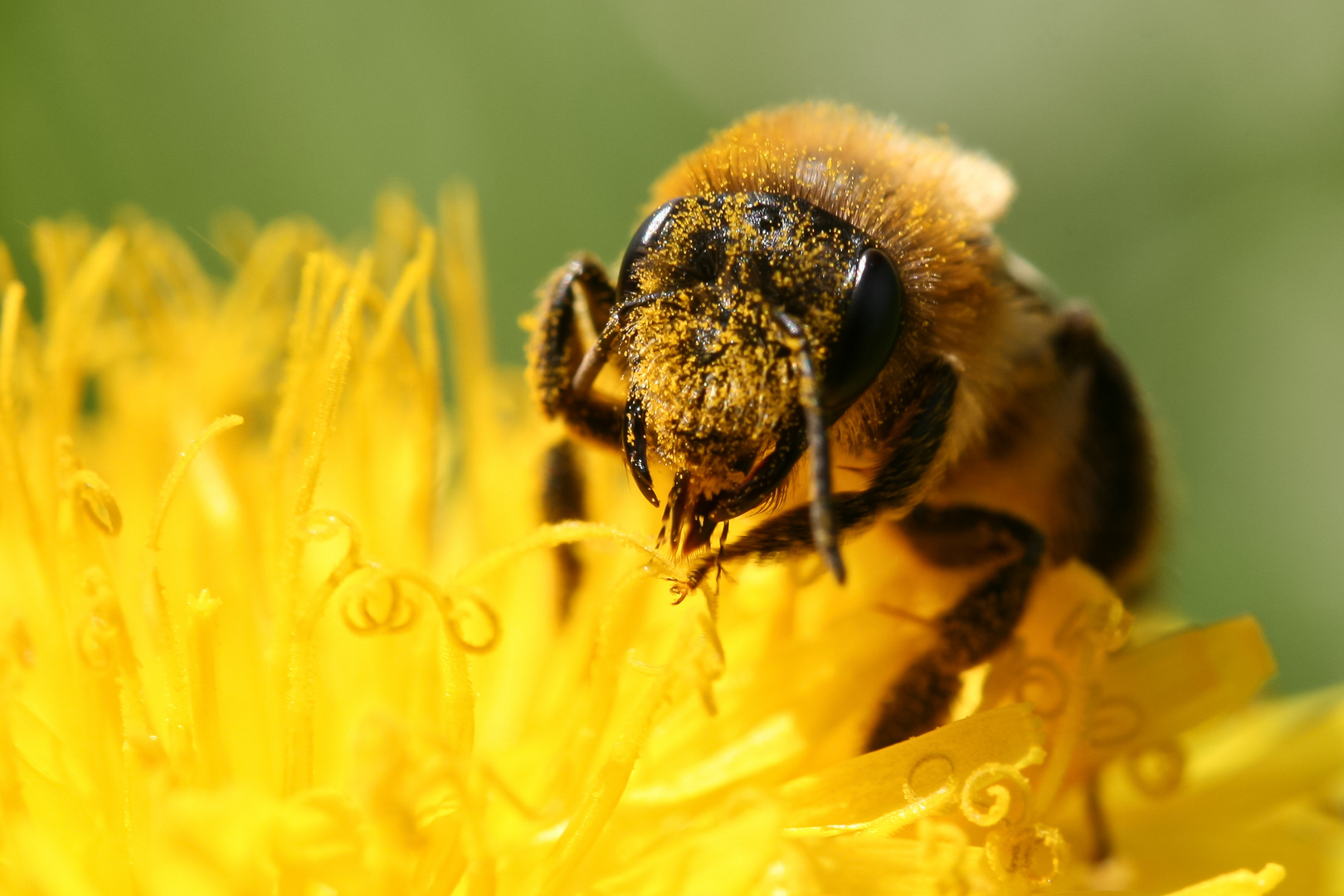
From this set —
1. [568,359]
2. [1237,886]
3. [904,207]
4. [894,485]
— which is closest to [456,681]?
[568,359]

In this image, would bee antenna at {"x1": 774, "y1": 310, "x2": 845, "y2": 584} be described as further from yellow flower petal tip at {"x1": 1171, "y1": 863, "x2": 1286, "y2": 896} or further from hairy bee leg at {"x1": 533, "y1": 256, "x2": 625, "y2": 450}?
yellow flower petal tip at {"x1": 1171, "y1": 863, "x2": 1286, "y2": 896}

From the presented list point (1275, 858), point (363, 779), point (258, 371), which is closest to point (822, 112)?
point (363, 779)

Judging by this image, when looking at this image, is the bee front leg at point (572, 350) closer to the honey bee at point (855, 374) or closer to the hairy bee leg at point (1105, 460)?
the honey bee at point (855, 374)

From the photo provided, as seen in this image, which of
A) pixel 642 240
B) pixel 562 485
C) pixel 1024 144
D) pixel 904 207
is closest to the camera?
pixel 642 240

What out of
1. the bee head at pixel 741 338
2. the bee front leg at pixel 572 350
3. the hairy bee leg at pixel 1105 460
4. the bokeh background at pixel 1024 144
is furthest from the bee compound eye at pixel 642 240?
the bokeh background at pixel 1024 144

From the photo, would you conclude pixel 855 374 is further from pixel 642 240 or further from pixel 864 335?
pixel 642 240

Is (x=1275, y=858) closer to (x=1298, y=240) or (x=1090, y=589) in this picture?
(x=1090, y=589)
